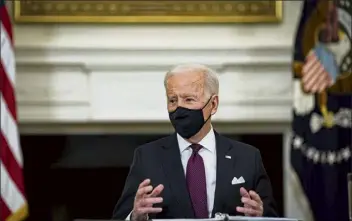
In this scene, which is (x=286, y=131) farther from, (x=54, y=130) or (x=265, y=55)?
(x=54, y=130)

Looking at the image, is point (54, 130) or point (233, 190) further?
point (54, 130)

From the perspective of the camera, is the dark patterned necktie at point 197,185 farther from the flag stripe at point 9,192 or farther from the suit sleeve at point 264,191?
the flag stripe at point 9,192

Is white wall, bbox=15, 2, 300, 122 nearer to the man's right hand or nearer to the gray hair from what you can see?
the gray hair

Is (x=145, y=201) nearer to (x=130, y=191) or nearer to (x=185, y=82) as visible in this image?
(x=130, y=191)

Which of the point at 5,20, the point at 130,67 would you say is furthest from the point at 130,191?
the point at 130,67

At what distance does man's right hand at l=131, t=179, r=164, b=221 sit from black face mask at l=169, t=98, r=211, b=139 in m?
0.22

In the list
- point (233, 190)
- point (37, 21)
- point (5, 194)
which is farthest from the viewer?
point (37, 21)

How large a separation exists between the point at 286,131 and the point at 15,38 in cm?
188

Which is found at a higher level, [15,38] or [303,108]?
[15,38]

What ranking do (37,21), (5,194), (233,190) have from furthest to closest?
(37,21)
(5,194)
(233,190)

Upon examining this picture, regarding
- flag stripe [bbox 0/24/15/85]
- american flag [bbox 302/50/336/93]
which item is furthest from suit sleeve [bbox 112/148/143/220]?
american flag [bbox 302/50/336/93]

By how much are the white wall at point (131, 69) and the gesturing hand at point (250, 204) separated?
7.32ft

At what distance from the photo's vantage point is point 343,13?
4301 mm

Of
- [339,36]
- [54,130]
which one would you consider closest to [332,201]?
[339,36]
